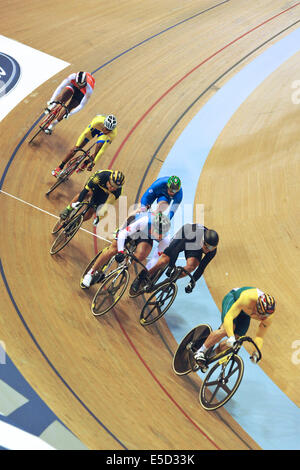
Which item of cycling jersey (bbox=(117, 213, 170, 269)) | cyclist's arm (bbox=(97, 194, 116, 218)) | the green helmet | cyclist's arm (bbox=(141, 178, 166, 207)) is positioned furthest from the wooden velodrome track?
the green helmet

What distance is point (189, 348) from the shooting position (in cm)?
512

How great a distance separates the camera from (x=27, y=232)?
6250 millimetres

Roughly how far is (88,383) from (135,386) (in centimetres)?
46

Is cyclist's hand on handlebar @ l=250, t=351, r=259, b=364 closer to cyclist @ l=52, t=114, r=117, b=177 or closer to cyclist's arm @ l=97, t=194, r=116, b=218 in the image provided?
cyclist's arm @ l=97, t=194, r=116, b=218

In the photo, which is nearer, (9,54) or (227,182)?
(227,182)

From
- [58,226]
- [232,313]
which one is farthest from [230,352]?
[58,226]

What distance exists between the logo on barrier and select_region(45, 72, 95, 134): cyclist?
1.75 meters

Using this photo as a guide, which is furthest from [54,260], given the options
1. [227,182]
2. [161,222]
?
[227,182]

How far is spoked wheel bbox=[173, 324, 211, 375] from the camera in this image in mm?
5121

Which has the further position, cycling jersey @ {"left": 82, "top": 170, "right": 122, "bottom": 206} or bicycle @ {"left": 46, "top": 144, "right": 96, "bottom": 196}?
bicycle @ {"left": 46, "top": 144, "right": 96, "bottom": 196}

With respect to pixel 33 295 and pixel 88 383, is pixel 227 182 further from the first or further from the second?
pixel 88 383

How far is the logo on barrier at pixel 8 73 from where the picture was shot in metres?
8.80
